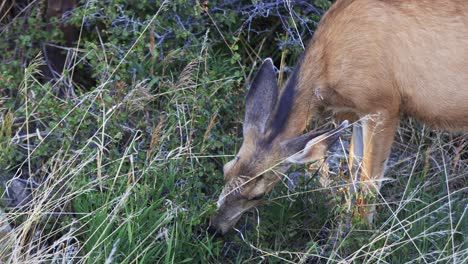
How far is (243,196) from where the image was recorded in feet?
20.0

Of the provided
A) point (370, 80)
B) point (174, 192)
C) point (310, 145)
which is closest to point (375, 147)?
point (370, 80)

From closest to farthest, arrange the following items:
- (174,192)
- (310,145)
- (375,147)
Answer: (310,145) < (174,192) < (375,147)

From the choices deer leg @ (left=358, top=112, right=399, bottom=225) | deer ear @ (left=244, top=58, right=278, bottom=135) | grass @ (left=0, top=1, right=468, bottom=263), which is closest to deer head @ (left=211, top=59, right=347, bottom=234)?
deer ear @ (left=244, top=58, right=278, bottom=135)

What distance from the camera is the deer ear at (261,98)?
6230mm

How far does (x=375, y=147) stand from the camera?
660 centimetres

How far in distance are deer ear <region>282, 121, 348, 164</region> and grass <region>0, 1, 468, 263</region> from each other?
11.7 inches

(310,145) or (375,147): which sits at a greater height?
(310,145)

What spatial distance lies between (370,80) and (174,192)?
5.18 ft

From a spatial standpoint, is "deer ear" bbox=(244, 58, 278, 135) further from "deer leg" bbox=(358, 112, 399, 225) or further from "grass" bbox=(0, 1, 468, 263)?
"deer leg" bbox=(358, 112, 399, 225)

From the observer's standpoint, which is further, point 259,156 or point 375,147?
point 375,147

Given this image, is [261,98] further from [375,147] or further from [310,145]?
[375,147]

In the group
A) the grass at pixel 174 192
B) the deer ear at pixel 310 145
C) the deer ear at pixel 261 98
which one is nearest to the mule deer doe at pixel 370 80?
the deer ear at pixel 261 98

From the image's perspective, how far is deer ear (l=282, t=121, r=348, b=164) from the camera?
226 inches

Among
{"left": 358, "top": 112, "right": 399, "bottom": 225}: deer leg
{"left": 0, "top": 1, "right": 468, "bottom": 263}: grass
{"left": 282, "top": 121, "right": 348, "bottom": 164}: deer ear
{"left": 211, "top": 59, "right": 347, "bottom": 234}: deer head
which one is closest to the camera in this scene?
{"left": 0, "top": 1, "right": 468, "bottom": 263}: grass
